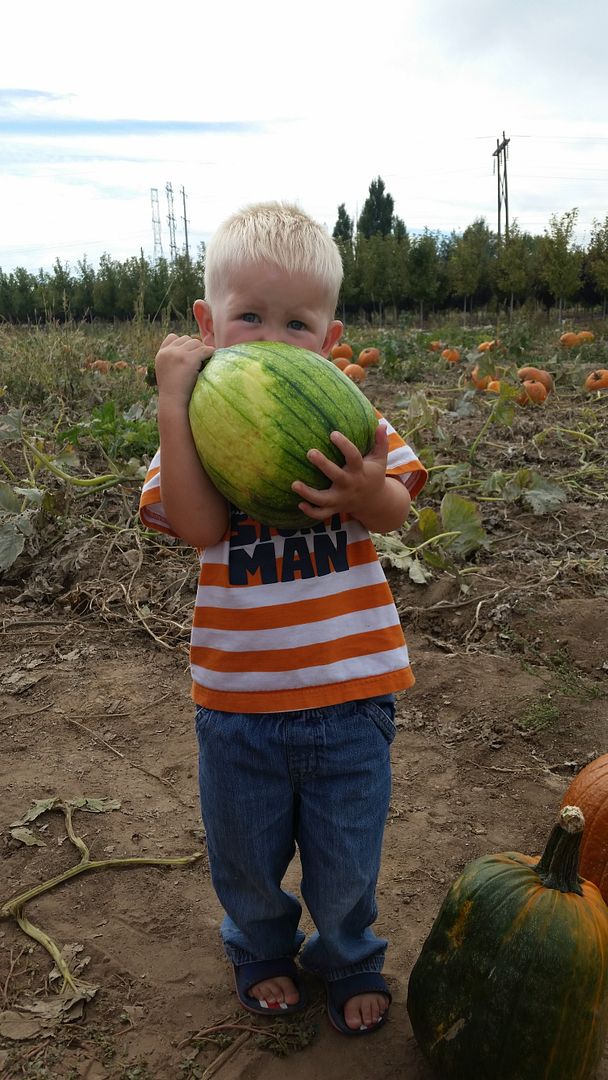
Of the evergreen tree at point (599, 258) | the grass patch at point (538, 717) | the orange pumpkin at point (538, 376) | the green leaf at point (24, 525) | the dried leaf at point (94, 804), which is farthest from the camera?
the evergreen tree at point (599, 258)

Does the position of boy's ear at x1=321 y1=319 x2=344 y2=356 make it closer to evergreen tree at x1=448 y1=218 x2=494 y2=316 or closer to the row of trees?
the row of trees

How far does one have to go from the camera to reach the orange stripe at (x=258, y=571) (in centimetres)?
174

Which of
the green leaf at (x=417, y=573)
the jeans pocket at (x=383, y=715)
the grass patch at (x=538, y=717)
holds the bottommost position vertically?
the grass patch at (x=538, y=717)

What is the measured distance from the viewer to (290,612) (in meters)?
1.71

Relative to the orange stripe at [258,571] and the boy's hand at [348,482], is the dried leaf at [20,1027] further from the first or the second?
the boy's hand at [348,482]

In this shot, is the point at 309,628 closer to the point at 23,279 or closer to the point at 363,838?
the point at 363,838

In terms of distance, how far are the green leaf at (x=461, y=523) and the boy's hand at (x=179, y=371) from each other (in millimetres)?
2516

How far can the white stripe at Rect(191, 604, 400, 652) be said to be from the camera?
67.1 inches

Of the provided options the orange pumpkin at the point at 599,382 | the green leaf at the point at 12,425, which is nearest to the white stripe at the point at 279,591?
the green leaf at the point at 12,425

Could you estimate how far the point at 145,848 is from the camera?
2439mm

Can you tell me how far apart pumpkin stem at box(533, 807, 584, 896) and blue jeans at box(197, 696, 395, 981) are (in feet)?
1.16

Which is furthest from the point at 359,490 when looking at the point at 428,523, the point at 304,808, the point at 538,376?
the point at 538,376

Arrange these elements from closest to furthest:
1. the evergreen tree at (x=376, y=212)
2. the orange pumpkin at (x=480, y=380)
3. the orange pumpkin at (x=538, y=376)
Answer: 1. the orange pumpkin at (x=480, y=380)
2. the orange pumpkin at (x=538, y=376)
3. the evergreen tree at (x=376, y=212)

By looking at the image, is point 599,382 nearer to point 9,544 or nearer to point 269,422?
point 9,544
